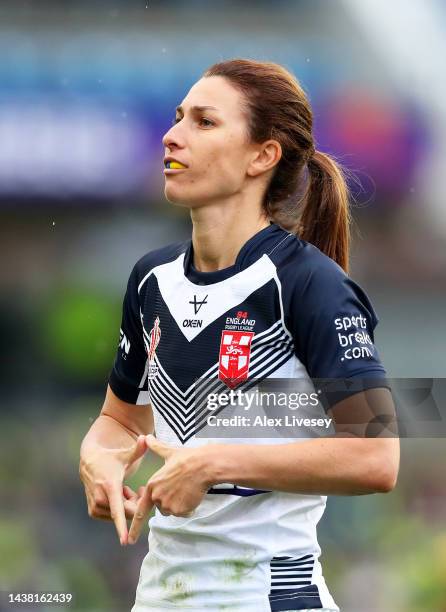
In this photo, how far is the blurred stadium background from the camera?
5.45 meters

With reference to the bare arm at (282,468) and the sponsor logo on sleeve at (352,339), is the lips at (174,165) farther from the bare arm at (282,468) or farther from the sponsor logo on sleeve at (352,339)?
the bare arm at (282,468)

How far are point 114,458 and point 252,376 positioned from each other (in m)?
0.35

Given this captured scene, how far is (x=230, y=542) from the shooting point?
2.14 m

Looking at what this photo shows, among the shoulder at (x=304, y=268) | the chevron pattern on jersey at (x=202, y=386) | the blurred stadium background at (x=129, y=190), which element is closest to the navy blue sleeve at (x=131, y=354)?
the chevron pattern on jersey at (x=202, y=386)

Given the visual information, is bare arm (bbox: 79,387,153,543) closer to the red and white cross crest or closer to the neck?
the red and white cross crest

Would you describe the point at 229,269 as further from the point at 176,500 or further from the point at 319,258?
the point at 176,500

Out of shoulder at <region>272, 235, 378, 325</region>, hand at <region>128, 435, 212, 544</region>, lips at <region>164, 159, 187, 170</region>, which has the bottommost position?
hand at <region>128, 435, 212, 544</region>

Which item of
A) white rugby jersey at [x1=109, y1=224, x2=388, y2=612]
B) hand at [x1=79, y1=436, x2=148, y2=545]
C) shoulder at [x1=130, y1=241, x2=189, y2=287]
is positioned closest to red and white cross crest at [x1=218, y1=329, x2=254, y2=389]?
white rugby jersey at [x1=109, y1=224, x2=388, y2=612]

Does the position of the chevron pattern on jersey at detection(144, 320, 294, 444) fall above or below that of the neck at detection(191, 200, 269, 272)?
below

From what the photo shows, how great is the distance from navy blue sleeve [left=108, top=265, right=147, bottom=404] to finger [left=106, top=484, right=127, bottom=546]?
0.44 m

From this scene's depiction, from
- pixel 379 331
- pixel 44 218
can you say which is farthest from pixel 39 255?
pixel 379 331

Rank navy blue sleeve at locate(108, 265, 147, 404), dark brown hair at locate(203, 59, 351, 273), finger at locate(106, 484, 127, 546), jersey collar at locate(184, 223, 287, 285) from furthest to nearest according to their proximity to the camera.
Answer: navy blue sleeve at locate(108, 265, 147, 404) < dark brown hair at locate(203, 59, 351, 273) < jersey collar at locate(184, 223, 287, 285) < finger at locate(106, 484, 127, 546)

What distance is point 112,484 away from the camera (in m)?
2.16

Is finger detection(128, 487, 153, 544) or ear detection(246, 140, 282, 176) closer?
finger detection(128, 487, 153, 544)
